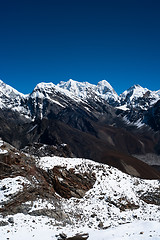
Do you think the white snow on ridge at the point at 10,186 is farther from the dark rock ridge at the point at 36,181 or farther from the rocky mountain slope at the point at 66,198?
the dark rock ridge at the point at 36,181

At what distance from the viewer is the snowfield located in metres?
15.1

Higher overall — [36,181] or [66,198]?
[36,181]

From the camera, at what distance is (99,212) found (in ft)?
67.6

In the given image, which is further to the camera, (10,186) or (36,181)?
(36,181)

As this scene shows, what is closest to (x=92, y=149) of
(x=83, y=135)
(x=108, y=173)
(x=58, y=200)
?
(x=83, y=135)

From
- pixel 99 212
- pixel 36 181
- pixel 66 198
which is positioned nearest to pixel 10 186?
pixel 36 181

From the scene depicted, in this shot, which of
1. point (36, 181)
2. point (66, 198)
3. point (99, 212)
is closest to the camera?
point (99, 212)

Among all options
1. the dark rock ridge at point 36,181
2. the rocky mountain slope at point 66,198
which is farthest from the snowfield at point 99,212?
the dark rock ridge at point 36,181

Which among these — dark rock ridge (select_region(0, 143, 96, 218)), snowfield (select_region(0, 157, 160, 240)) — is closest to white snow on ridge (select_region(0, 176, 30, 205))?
snowfield (select_region(0, 157, 160, 240))

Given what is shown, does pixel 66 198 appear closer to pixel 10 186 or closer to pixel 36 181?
pixel 36 181

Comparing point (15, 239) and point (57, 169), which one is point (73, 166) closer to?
point (57, 169)

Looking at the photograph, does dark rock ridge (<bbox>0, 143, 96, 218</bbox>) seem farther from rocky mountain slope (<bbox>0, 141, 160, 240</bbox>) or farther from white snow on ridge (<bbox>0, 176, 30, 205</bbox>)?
white snow on ridge (<bbox>0, 176, 30, 205</bbox>)

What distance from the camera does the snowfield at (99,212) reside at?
1514cm

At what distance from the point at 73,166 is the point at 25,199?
914 centimetres
